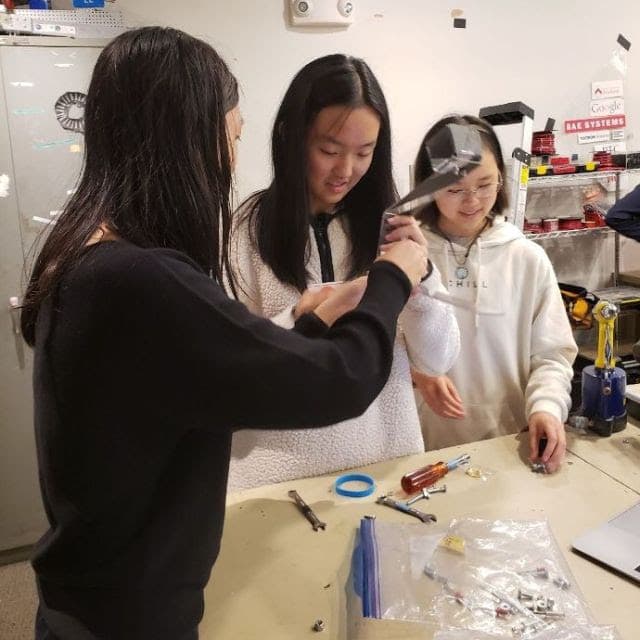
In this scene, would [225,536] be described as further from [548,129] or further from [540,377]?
[548,129]

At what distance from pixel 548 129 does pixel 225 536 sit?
270 cm

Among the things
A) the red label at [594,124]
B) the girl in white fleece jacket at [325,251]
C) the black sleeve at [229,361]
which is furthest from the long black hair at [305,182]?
the red label at [594,124]

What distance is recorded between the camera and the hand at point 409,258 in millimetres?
712

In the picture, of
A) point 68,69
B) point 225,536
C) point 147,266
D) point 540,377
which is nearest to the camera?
point 147,266

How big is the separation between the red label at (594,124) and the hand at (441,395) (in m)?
2.38

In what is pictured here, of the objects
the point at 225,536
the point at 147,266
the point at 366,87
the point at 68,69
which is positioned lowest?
the point at 225,536

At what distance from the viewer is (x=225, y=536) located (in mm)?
942

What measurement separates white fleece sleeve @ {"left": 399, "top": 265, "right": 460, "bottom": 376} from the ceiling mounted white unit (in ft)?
6.05

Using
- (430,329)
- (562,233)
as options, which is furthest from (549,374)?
(562,233)

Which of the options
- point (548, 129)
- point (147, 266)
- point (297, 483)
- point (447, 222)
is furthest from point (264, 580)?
point (548, 129)

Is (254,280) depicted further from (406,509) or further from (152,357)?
(152,357)

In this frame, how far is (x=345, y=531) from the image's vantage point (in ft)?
3.05

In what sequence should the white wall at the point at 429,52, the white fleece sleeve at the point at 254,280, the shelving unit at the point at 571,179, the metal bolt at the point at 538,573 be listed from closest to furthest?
the metal bolt at the point at 538,573
the white fleece sleeve at the point at 254,280
the white wall at the point at 429,52
the shelving unit at the point at 571,179

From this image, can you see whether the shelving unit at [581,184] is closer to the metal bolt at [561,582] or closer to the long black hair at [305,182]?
the long black hair at [305,182]
